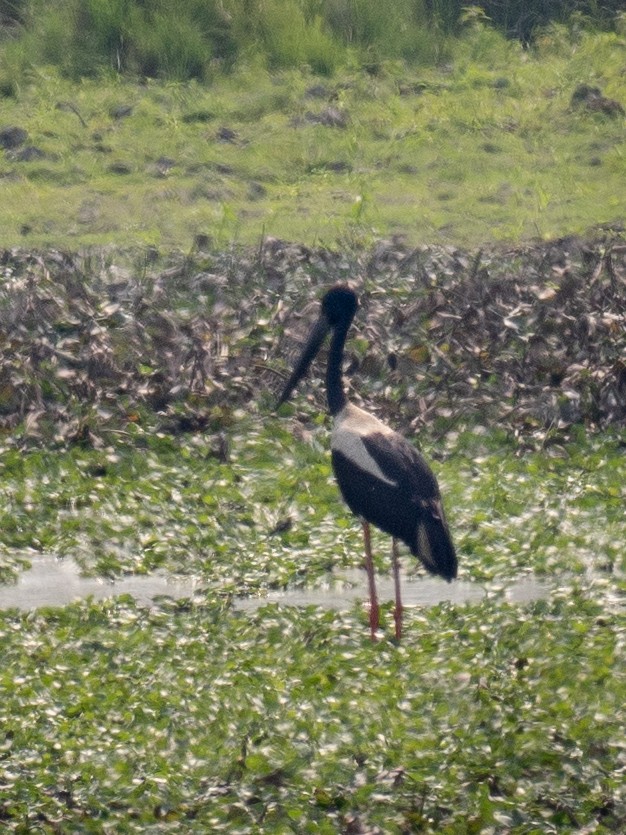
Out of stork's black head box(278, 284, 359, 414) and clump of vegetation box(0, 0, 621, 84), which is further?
clump of vegetation box(0, 0, 621, 84)

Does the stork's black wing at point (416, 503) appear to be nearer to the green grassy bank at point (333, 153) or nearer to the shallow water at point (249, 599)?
the shallow water at point (249, 599)

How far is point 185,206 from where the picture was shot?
49.6 feet

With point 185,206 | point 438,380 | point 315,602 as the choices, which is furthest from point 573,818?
point 185,206

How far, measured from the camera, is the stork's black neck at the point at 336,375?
684 centimetres

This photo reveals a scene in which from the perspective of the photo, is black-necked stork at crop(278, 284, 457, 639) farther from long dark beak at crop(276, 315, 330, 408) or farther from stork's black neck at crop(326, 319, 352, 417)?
long dark beak at crop(276, 315, 330, 408)

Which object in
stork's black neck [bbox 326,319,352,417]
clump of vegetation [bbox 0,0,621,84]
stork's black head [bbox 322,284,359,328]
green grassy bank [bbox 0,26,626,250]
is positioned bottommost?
green grassy bank [bbox 0,26,626,250]

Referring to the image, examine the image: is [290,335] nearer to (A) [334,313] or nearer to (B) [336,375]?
(A) [334,313]

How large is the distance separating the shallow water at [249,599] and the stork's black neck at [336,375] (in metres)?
0.74

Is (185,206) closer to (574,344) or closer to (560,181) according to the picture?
(560,181)

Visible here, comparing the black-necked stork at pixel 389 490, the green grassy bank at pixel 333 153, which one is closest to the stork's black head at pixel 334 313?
the black-necked stork at pixel 389 490

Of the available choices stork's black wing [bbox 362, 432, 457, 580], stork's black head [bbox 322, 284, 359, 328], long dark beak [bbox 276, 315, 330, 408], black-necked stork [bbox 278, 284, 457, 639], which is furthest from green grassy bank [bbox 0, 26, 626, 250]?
stork's black wing [bbox 362, 432, 457, 580]

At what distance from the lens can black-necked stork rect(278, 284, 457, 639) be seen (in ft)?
20.5

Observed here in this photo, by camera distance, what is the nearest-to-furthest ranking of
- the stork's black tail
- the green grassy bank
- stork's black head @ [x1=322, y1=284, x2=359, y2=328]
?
the stork's black tail → stork's black head @ [x1=322, y1=284, x2=359, y2=328] → the green grassy bank

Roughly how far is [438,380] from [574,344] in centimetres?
85
